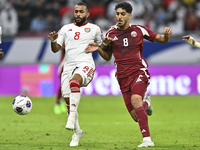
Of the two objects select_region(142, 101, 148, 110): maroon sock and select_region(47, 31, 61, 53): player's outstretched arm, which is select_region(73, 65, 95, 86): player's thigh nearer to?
select_region(47, 31, 61, 53): player's outstretched arm

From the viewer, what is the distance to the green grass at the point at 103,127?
7203 mm

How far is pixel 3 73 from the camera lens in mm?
16391

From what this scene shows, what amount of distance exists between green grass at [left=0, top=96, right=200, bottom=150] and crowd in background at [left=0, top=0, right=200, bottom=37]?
3.53 meters

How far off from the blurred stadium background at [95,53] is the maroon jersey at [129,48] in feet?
28.3

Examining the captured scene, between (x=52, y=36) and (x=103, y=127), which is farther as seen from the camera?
(x=103, y=127)

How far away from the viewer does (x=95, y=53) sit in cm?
1655

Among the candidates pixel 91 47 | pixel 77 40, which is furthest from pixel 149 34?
pixel 77 40

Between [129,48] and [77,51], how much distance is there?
0.90m

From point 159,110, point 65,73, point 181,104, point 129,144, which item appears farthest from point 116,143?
point 181,104

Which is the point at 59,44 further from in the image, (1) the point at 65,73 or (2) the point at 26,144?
(2) the point at 26,144

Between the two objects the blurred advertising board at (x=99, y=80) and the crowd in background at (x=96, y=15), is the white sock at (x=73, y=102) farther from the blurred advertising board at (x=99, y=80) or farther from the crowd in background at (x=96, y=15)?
the crowd in background at (x=96, y=15)

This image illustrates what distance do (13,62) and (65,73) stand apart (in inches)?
377

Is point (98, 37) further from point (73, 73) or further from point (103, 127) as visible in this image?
point (103, 127)

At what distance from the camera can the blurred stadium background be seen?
16031mm
